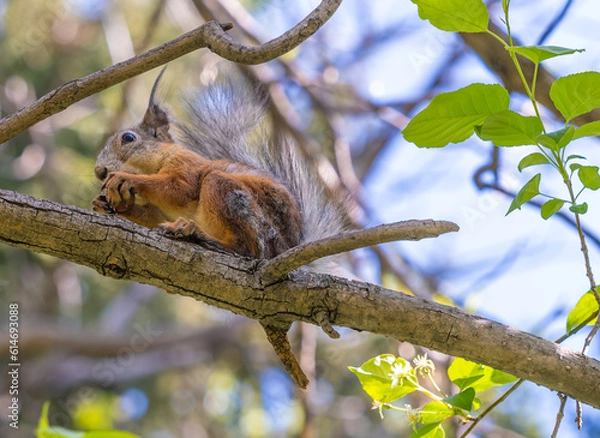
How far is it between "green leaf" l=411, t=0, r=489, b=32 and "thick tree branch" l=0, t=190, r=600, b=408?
2.20 ft

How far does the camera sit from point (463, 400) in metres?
1.44

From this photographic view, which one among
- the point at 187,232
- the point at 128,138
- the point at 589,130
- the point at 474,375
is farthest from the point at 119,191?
the point at 589,130

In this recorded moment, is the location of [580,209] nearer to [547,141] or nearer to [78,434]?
[547,141]

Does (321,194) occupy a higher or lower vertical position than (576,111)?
higher

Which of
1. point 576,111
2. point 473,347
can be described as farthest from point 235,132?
point 576,111

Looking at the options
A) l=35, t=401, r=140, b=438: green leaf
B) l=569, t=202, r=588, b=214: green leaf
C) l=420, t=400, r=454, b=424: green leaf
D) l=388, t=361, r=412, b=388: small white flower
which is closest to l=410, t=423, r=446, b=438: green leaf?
l=420, t=400, r=454, b=424: green leaf

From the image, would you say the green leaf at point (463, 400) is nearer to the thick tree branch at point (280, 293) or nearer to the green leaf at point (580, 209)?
the thick tree branch at point (280, 293)

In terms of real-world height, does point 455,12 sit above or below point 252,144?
below

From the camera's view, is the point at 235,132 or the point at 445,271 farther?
the point at 445,271

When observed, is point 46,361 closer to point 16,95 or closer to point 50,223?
point 16,95

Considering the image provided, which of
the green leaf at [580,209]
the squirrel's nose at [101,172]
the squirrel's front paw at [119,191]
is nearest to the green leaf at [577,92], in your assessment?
the green leaf at [580,209]

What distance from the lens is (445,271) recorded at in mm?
4906

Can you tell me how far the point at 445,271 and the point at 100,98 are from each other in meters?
3.48

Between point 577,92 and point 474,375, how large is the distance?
2.27 feet
